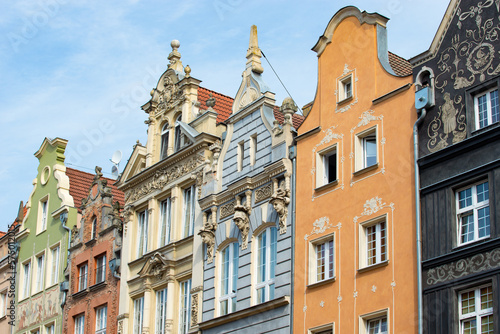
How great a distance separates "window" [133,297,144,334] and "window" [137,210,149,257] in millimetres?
1932

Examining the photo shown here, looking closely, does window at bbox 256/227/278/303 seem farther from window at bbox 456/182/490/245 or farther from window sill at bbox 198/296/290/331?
window at bbox 456/182/490/245

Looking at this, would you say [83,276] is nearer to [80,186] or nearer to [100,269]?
[100,269]

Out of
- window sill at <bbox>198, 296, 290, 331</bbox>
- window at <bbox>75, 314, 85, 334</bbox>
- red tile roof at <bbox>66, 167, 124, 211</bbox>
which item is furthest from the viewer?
red tile roof at <bbox>66, 167, 124, 211</bbox>

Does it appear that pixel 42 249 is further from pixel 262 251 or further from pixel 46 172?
pixel 262 251

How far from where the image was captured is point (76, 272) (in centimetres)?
4512

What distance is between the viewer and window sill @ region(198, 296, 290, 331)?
31.1 metres

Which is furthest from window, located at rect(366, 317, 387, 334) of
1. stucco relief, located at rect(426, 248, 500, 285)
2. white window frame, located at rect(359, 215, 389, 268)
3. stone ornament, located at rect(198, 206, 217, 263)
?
stone ornament, located at rect(198, 206, 217, 263)

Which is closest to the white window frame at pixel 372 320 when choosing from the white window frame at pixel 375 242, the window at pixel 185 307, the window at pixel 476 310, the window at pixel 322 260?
the white window frame at pixel 375 242

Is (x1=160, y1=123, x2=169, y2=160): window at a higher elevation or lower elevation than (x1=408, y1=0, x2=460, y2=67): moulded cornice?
higher

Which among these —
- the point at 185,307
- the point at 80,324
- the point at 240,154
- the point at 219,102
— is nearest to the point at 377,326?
the point at 240,154

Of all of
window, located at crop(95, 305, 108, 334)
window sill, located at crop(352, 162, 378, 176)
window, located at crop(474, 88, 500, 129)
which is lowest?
window, located at crop(95, 305, 108, 334)

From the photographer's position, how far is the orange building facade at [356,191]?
27375 millimetres

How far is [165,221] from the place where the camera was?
3962 centimetres

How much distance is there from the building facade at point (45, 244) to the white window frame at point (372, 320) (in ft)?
69.1
